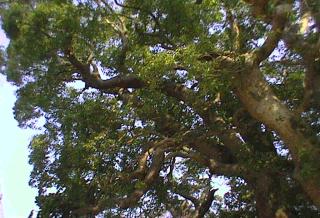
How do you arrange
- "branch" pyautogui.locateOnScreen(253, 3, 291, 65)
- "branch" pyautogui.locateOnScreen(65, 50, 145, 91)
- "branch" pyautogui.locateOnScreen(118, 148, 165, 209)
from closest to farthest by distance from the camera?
"branch" pyautogui.locateOnScreen(253, 3, 291, 65) < "branch" pyautogui.locateOnScreen(118, 148, 165, 209) < "branch" pyautogui.locateOnScreen(65, 50, 145, 91)

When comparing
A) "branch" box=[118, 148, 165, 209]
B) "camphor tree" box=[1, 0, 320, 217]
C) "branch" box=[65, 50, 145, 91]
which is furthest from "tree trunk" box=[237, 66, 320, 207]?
"branch" box=[65, 50, 145, 91]

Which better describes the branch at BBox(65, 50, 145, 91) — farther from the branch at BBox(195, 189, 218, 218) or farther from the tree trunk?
the branch at BBox(195, 189, 218, 218)

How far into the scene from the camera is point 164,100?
953cm

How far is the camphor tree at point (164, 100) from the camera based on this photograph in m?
8.68

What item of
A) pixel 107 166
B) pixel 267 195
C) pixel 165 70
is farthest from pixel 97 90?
pixel 267 195

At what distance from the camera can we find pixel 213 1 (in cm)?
913

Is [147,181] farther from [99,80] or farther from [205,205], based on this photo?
[99,80]

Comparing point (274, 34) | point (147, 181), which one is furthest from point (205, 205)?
point (274, 34)

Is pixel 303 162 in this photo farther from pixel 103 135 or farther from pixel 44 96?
pixel 44 96

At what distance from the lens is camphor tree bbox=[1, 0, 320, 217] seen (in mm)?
8680

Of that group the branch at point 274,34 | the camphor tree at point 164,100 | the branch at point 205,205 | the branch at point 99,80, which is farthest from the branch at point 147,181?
the branch at point 274,34

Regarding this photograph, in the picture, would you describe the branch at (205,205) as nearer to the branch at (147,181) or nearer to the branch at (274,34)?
the branch at (147,181)

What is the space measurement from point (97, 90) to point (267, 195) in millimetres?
4217

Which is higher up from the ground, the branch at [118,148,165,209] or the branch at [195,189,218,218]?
the branch at [195,189,218,218]
